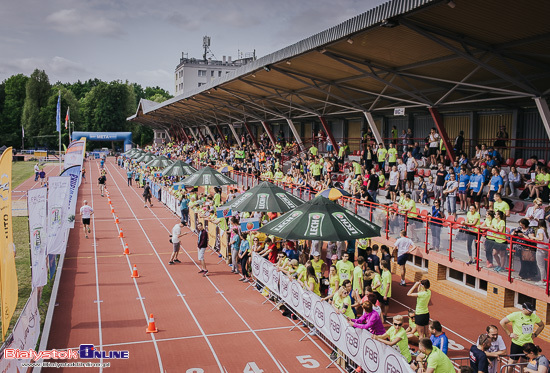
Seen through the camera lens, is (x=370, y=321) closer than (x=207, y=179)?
A: Yes

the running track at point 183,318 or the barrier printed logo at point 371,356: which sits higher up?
the barrier printed logo at point 371,356

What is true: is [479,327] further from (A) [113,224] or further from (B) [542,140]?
(A) [113,224]

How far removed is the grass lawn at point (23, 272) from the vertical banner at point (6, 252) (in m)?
3.46

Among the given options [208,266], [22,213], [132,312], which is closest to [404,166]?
[208,266]

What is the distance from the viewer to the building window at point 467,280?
550 inches

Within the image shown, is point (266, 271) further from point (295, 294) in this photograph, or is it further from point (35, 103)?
point (35, 103)

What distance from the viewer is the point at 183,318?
44.0ft

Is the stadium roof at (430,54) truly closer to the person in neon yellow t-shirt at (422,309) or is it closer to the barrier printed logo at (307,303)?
the person in neon yellow t-shirt at (422,309)

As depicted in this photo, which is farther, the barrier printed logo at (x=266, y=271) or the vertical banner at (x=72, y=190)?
the vertical banner at (x=72, y=190)

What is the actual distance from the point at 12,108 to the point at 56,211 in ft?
351

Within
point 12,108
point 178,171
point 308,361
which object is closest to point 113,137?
point 12,108

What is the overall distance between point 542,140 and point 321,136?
18209 millimetres

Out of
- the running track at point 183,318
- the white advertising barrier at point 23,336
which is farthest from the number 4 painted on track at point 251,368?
the white advertising barrier at point 23,336

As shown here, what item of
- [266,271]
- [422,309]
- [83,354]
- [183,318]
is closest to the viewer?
[422,309]
